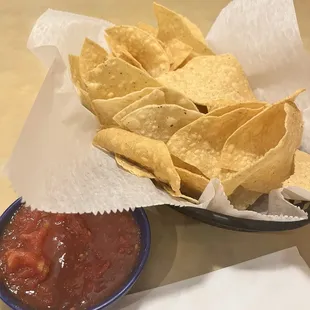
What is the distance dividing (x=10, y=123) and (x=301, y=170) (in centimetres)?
59

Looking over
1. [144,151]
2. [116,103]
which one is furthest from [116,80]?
[144,151]

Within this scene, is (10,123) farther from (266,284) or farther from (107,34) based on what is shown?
(266,284)

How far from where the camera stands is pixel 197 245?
0.96 meters

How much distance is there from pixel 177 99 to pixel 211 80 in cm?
12

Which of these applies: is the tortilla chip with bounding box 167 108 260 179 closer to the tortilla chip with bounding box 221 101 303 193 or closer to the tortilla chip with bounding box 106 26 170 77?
the tortilla chip with bounding box 221 101 303 193

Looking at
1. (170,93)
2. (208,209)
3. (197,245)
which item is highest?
(170,93)

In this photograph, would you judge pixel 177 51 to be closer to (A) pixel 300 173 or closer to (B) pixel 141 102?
(B) pixel 141 102

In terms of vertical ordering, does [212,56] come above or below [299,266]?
above

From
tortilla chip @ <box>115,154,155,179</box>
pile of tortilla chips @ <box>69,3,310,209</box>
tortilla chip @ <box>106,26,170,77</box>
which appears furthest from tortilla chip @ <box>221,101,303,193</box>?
tortilla chip @ <box>106,26,170,77</box>

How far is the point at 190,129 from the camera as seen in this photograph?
89 centimetres

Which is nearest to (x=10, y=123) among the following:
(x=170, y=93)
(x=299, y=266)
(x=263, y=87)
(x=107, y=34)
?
(x=107, y=34)

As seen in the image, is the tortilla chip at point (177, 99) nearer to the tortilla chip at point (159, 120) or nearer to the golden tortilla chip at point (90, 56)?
the tortilla chip at point (159, 120)

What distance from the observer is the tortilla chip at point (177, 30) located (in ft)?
3.53

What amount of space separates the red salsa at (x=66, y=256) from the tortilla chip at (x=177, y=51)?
0.33m
